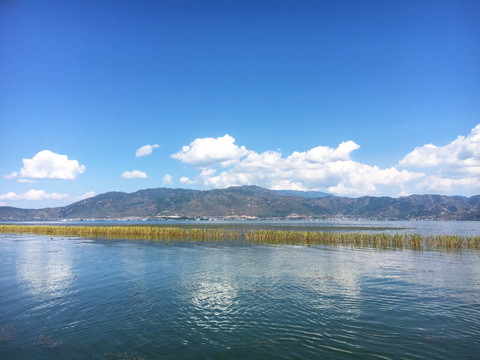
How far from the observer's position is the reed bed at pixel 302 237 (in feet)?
190

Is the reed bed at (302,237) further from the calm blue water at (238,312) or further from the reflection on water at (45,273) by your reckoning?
the reflection on water at (45,273)

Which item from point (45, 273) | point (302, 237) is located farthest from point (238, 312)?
point (302, 237)

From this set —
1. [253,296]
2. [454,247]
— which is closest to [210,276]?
[253,296]

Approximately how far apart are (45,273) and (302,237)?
5344 cm

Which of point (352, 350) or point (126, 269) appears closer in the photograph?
point (352, 350)

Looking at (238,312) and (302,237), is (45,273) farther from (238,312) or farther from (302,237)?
(302,237)

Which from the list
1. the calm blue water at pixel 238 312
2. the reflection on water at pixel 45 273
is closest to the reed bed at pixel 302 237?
the calm blue water at pixel 238 312

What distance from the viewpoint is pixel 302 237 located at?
230 ft

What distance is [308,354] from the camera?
12641 millimetres

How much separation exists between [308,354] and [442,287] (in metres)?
19.3

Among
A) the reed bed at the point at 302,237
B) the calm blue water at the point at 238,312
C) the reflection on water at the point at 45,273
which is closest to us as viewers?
the calm blue water at the point at 238,312

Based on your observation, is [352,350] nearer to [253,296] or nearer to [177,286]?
[253,296]

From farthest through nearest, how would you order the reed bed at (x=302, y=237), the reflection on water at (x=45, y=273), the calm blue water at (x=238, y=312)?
the reed bed at (x=302, y=237), the reflection on water at (x=45, y=273), the calm blue water at (x=238, y=312)

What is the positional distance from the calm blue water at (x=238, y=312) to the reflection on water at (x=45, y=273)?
5.6 inches
